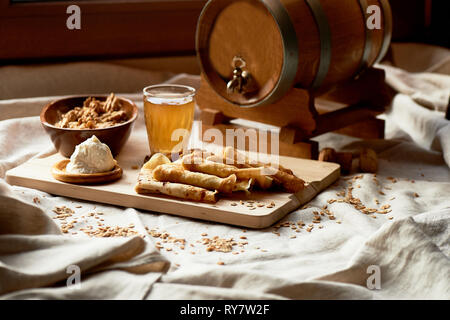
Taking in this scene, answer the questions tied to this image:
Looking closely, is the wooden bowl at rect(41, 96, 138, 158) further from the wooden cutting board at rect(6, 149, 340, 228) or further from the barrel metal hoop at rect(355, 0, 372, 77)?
the barrel metal hoop at rect(355, 0, 372, 77)

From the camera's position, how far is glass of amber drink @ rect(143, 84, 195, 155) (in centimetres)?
190

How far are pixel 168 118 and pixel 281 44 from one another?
0.41m

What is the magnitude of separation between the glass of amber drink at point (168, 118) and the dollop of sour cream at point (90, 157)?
230 mm

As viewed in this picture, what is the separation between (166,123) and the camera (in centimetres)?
191

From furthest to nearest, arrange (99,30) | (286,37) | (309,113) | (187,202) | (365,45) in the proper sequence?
1. (99,30)
2. (365,45)
3. (309,113)
4. (286,37)
5. (187,202)

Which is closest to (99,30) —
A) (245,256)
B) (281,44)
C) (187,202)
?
(281,44)

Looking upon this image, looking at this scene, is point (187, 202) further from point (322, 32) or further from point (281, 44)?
point (322, 32)

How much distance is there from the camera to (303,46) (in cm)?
187

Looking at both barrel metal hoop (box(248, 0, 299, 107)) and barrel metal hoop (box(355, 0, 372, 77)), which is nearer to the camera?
barrel metal hoop (box(248, 0, 299, 107))

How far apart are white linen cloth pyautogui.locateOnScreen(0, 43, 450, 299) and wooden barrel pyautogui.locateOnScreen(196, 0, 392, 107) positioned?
1.35 feet

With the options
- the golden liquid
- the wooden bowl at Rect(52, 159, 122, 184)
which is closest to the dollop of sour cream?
the wooden bowl at Rect(52, 159, 122, 184)

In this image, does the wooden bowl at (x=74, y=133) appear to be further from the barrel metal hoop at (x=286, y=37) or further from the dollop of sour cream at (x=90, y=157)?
the barrel metal hoop at (x=286, y=37)

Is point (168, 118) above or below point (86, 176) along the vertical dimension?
above
